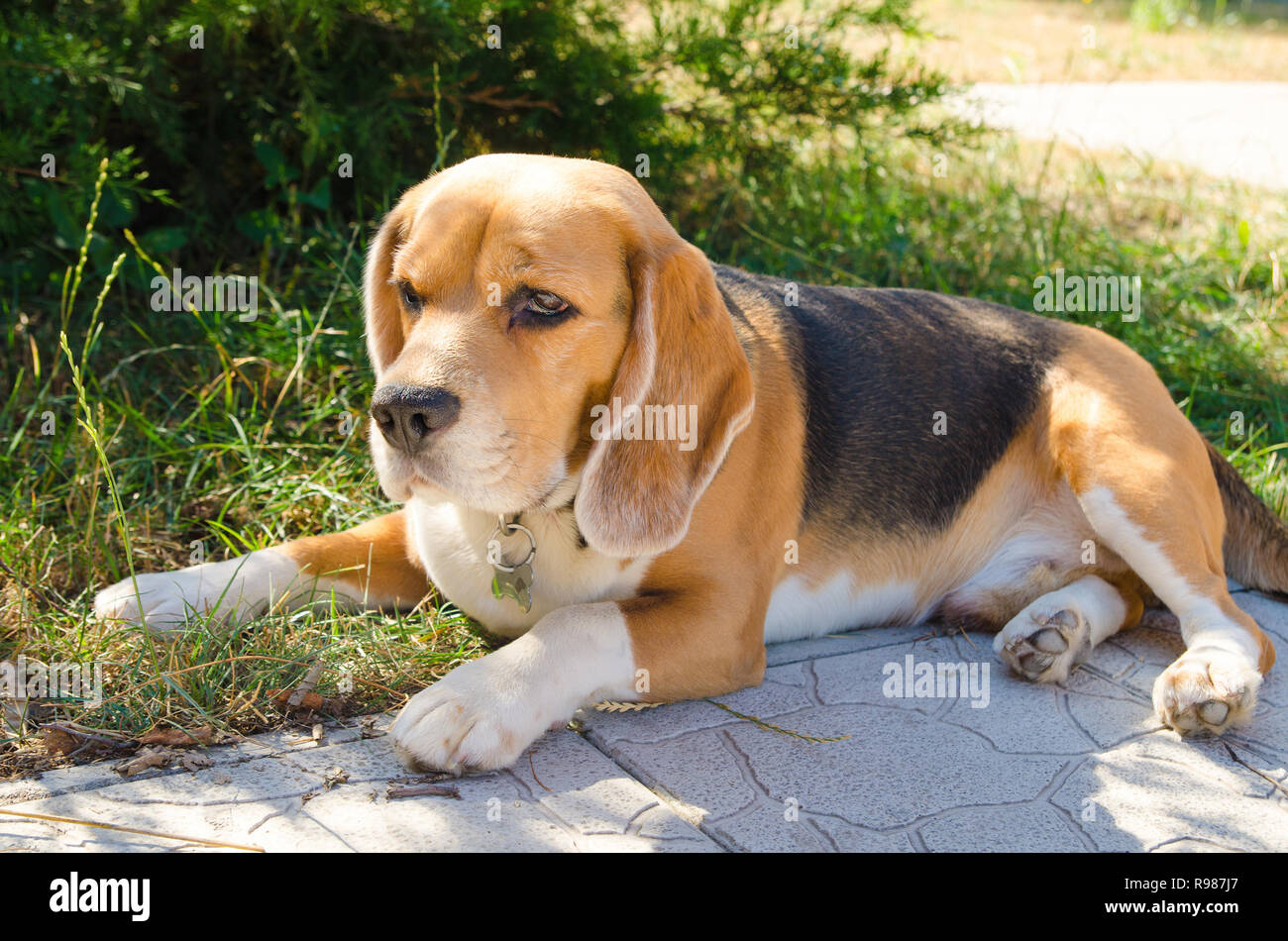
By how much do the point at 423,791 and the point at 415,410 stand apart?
79cm

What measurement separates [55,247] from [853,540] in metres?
3.53

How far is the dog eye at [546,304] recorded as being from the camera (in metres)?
2.74

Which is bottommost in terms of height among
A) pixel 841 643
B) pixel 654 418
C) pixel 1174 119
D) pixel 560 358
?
pixel 841 643

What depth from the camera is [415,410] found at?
2.54 metres

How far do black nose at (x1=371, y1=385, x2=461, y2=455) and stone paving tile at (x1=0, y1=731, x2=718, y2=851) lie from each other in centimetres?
73

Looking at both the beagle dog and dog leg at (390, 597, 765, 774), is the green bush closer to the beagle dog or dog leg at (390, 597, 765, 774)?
the beagle dog

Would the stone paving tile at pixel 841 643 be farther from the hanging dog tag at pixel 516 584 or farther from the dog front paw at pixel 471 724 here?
the dog front paw at pixel 471 724

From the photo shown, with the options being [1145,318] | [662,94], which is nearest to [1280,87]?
[1145,318]

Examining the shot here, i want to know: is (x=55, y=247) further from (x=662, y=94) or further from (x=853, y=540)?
(x=853, y=540)

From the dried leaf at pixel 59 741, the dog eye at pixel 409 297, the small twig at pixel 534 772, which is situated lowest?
the dried leaf at pixel 59 741

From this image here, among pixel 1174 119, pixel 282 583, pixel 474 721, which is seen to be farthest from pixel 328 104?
pixel 1174 119

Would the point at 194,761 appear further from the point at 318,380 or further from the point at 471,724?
the point at 318,380

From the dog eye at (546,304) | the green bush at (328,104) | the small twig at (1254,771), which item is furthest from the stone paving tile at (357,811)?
the green bush at (328,104)

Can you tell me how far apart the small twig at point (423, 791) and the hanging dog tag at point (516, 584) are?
24.2 inches
